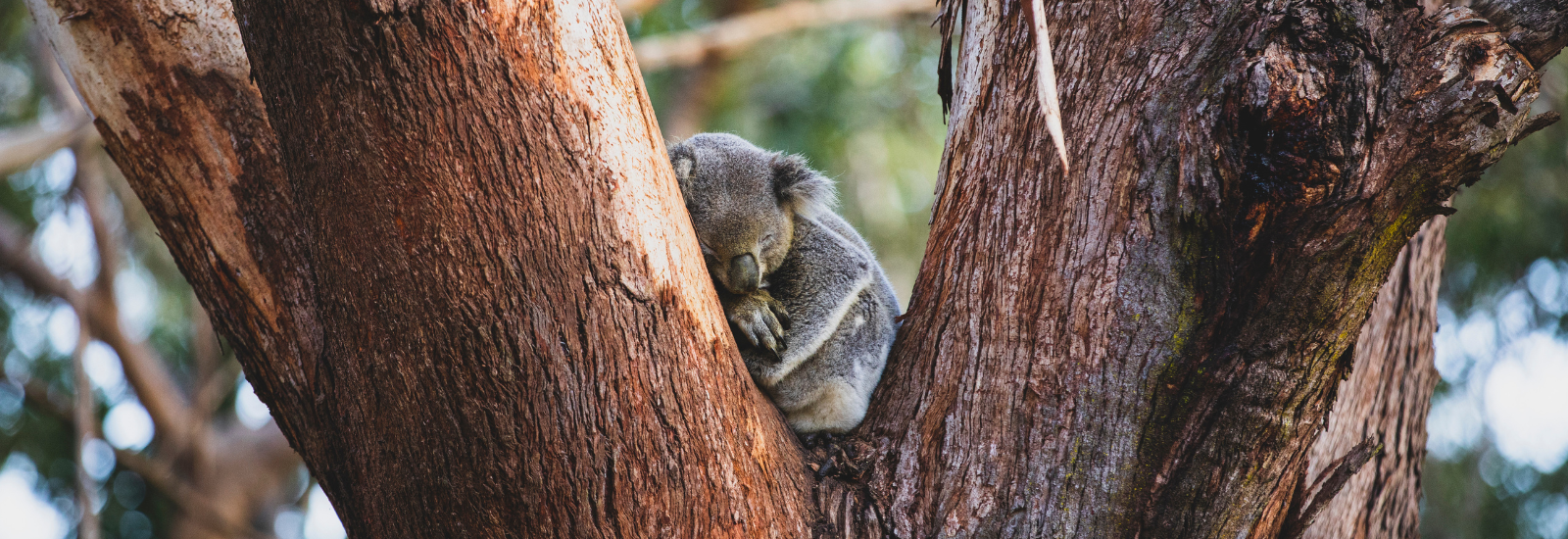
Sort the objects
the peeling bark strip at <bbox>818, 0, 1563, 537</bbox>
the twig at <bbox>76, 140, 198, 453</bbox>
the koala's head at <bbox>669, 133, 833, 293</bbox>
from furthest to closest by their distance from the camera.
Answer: the twig at <bbox>76, 140, 198, 453</bbox> → the koala's head at <bbox>669, 133, 833, 293</bbox> → the peeling bark strip at <bbox>818, 0, 1563, 537</bbox>

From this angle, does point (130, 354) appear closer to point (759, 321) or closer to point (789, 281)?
point (789, 281)

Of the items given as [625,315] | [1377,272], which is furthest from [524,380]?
[1377,272]

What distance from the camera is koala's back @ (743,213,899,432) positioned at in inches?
94.8

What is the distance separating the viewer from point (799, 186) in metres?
2.78

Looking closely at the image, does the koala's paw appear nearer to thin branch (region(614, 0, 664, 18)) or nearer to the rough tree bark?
the rough tree bark

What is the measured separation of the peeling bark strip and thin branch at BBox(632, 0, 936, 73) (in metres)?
4.10

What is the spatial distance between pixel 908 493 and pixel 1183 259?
766mm

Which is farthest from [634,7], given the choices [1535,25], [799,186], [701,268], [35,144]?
[1535,25]

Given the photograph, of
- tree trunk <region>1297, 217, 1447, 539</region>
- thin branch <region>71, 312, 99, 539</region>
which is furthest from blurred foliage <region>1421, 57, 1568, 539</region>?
thin branch <region>71, 312, 99, 539</region>

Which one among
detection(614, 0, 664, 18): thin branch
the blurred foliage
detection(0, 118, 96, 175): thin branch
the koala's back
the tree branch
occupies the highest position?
detection(614, 0, 664, 18): thin branch

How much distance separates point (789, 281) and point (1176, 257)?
3.52ft

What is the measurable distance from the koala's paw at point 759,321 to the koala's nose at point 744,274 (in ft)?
0.15

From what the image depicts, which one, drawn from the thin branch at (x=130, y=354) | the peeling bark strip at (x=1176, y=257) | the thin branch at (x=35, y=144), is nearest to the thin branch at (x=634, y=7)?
the thin branch at (x=35, y=144)

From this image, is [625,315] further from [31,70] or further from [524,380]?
[31,70]
